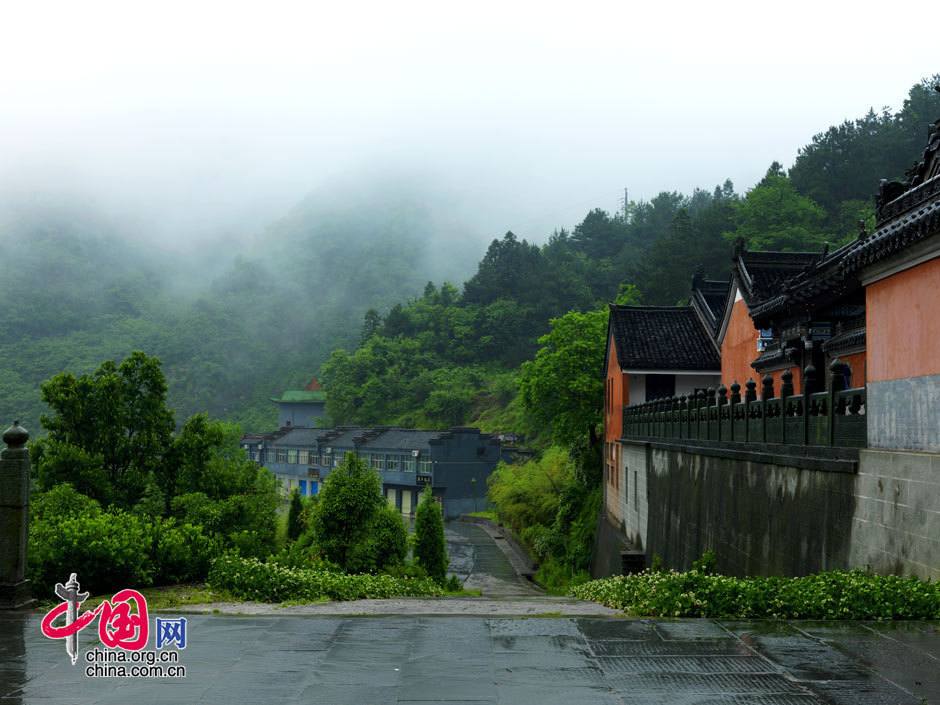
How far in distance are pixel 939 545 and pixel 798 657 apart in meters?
3.63

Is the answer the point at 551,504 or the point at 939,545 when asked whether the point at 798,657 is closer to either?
the point at 939,545

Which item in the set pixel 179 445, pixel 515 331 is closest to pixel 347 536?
pixel 179 445

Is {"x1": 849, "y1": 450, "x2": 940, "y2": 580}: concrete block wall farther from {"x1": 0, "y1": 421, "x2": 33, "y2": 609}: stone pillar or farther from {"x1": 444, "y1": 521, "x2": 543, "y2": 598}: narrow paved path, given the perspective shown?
{"x1": 444, "y1": 521, "x2": 543, "y2": 598}: narrow paved path

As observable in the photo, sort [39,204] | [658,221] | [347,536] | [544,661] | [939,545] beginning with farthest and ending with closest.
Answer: [39,204], [658,221], [347,536], [939,545], [544,661]

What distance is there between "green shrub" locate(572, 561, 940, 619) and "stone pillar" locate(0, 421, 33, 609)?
20.5ft

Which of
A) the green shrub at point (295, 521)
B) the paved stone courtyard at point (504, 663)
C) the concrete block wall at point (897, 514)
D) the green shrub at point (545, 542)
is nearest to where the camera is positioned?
the paved stone courtyard at point (504, 663)

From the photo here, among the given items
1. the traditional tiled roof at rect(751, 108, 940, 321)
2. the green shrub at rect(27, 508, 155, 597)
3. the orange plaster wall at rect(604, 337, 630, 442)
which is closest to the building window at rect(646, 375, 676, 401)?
the orange plaster wall at rect(604, 337, 630, 442)

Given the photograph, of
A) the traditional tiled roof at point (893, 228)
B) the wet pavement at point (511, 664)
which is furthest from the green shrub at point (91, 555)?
the traditional tiled roof at point (893, 228)

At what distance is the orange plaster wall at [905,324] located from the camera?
9.98m

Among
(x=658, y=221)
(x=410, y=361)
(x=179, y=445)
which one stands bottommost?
(x=179, y=445)

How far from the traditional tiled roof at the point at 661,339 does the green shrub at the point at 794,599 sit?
2187 centimetres

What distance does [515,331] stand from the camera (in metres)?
85.1

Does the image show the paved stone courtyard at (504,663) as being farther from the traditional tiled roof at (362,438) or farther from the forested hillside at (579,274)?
the traditional tiled roof at (362,438)

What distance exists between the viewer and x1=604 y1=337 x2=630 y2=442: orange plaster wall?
3103 centimetres
